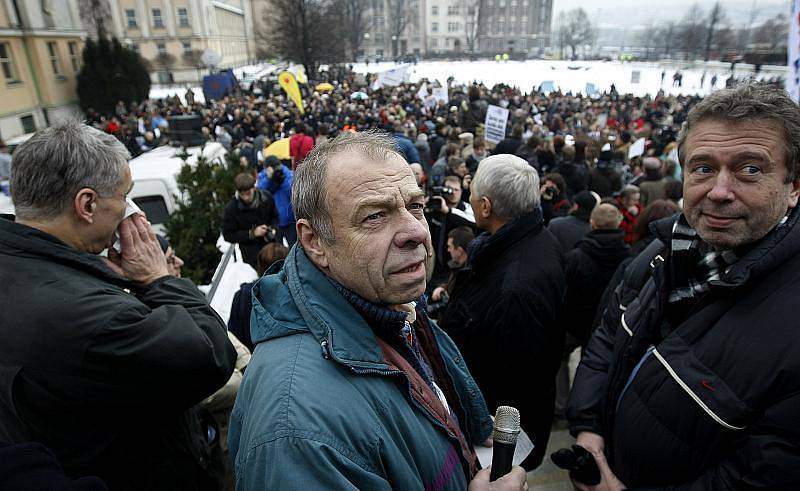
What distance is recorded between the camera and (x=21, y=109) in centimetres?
2381

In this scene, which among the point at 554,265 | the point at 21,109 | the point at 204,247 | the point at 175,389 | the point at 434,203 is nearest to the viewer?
the point at 175,389

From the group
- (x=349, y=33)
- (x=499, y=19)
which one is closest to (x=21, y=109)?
(x=349, y=33)

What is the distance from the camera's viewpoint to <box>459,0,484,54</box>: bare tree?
94188 mm

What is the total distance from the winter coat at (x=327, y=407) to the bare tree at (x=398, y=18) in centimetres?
9347

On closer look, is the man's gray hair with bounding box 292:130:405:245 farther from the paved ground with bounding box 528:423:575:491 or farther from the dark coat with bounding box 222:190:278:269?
the dark coat with bounding box 222:190:278:269

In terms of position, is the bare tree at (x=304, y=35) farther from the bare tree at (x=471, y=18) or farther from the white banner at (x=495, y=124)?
the bare tree at (x=471, y=18)

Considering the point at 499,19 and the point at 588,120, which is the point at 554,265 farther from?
the point at 499,19

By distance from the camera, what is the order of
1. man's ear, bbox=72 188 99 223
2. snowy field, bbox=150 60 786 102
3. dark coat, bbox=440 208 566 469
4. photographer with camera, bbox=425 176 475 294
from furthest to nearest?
snowy field, bbox=150 60 786 102, photographer with camera, bbox=425 176 475 294, dark coat, bbox=440 208 566 469, man's ear, bbox=72 188 99 223

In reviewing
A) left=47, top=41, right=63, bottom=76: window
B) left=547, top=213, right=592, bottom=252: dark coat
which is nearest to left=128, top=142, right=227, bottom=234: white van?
left=547, top=213, right=592, bottom=252: dark coat

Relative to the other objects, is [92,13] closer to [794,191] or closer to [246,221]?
[246,221]

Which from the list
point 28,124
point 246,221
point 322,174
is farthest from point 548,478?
point 28,124

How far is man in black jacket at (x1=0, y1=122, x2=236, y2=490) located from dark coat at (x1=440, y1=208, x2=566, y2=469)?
1.42 metres

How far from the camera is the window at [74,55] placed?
1125 inches

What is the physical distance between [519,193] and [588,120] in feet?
62.5
